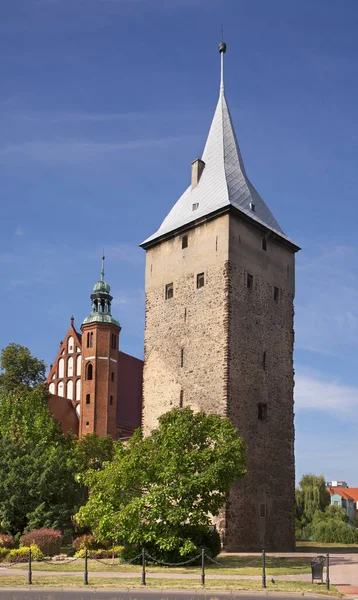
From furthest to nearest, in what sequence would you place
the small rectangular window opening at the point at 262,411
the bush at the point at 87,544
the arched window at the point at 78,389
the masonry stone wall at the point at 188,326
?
the arched window at the point at 78,389 → the small rectangular window opening at the point at 262,411 → the masonry stone wall at the point at 188,326 → the bush at the point at 87,544

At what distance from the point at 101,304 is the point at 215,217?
32231 mm

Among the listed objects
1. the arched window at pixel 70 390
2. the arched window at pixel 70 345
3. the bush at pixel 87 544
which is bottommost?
the bush at pixel 87 544

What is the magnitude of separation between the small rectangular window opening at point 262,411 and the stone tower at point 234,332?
57 millimetres

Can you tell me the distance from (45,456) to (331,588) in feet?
64.1

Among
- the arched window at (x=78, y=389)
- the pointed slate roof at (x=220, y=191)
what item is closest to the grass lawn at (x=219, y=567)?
the pointed slate roof at (x=220, y=191)

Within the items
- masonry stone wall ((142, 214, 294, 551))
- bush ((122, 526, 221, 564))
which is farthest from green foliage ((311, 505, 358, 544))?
bush ((122, 526, 221, 564))

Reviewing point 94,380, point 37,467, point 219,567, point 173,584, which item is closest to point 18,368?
point 94,380

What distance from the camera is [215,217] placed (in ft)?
113

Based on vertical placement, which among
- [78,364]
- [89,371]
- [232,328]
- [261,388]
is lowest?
[261,388]

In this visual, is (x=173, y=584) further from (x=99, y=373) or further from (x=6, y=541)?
(x=99, y=373)

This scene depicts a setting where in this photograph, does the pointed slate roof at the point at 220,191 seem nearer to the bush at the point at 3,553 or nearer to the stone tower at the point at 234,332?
the stone tower at the point at 234,332

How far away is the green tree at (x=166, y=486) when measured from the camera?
883 inches

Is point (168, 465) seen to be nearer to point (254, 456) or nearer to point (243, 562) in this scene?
point (243, 562)

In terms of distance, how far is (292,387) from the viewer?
3578 centimetres
